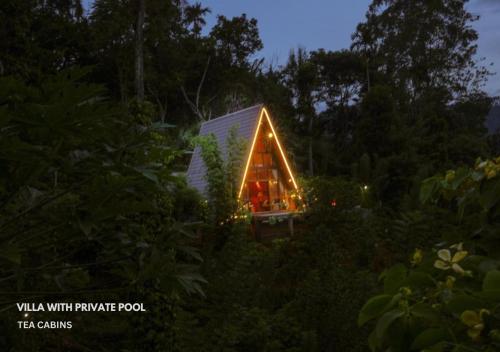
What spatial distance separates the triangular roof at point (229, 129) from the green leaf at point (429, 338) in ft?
36.6

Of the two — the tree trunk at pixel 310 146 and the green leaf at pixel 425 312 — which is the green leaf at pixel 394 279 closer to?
the green leaf at pixel 425 312

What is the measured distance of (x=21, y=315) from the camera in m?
3.42

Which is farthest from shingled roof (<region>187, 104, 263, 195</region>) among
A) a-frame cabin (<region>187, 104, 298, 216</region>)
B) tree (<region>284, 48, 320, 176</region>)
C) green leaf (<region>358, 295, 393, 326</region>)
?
green leaf (<region>358, 295, 393, 326</region>)

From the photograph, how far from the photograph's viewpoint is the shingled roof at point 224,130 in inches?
516

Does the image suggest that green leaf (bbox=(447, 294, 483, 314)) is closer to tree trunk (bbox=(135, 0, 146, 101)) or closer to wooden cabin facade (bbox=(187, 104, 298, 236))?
wooden cabin facade (bbox=(187, 104, 298, 236))

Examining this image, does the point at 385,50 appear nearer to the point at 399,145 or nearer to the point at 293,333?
the point at 399,145

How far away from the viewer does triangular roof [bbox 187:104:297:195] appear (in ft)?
42.5

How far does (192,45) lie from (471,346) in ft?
95.5

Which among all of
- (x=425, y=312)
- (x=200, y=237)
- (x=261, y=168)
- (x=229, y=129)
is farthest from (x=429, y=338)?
(x=261, y=168)

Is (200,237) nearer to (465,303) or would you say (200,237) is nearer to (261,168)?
(261,168)

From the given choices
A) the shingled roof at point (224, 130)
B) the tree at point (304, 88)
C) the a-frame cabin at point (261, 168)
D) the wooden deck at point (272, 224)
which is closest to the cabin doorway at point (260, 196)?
the a-frame cabin at point (261, 168)

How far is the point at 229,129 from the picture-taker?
43.9 ft

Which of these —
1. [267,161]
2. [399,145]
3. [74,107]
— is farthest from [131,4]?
[74,107]

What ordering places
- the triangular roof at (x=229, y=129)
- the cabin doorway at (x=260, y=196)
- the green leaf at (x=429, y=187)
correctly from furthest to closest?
the cabin doorway at (x=260, y=196), the triangular roof at (x=229, y=129), the green leaf at (x=429, y=187)
